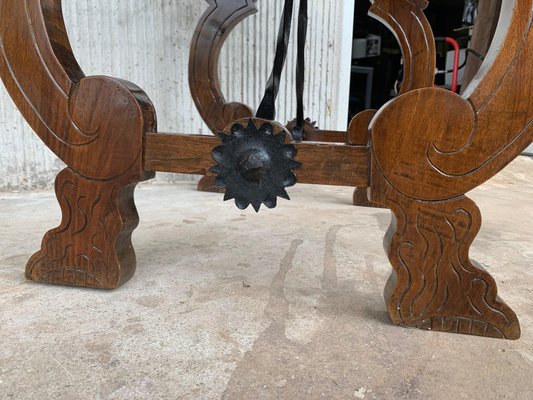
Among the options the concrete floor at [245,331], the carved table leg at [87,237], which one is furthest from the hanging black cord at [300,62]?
the carved table leg at [87,237]

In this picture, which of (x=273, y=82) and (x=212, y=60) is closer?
(x=273, y=82)

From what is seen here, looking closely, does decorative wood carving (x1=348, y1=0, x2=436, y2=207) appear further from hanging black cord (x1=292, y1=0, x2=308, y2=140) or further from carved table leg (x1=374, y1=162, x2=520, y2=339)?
carved table leg (x1=374, y1=162, x2=520, y2=339)

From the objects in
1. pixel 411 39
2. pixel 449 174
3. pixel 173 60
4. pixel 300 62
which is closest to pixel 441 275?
pixel 449 174

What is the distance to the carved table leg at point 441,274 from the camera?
61 centimetres

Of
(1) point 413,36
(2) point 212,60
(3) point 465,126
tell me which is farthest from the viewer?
(2) point 212,60

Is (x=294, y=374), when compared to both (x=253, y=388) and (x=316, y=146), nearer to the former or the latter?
(x=253, y=388)

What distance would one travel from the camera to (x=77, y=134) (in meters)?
0.72

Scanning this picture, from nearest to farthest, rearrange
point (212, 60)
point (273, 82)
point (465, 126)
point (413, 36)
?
point (465, 126) → point (273, 82) → point (413, 36) → point (212, 60)

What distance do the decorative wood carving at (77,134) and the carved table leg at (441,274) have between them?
0.42 m

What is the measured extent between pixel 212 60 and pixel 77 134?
1.07m

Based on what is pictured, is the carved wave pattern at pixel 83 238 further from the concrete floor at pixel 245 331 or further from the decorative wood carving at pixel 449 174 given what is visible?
the decorative wood carving at pixel 449 174

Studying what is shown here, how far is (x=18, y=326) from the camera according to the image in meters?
0.60

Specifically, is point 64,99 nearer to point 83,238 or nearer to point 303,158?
point 83,238

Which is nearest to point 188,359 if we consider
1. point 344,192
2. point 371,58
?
point 344,192
